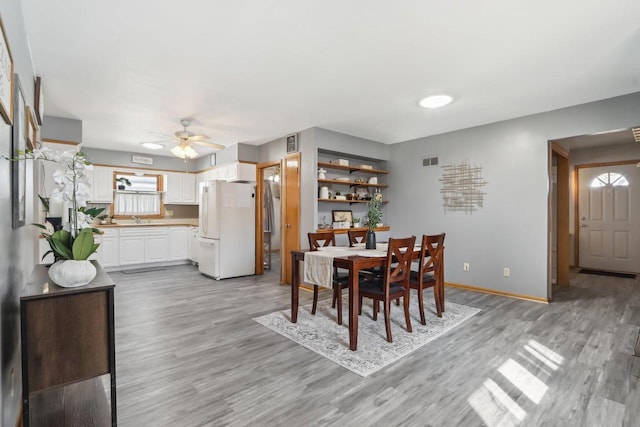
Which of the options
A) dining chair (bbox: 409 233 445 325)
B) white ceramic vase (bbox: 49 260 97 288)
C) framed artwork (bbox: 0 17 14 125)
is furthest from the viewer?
dining chair (bbox: 409 233 445 325)

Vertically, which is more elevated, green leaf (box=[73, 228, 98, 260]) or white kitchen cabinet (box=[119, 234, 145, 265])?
green leaf (box=[73, 228, 98, 260])

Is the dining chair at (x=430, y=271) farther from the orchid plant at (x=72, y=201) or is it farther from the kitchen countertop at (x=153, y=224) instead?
the kitchen countertop at (x=153, y=224)

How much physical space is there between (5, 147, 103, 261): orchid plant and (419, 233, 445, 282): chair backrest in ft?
8.74

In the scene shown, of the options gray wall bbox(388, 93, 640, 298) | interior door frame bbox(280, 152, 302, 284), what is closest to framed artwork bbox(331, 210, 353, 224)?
interior door frame bbox(280, 152, 302, 284)

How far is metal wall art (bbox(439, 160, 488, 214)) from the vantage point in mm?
4699

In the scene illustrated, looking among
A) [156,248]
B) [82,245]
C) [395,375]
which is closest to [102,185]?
[156,248]

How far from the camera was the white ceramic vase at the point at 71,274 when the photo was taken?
1.51m

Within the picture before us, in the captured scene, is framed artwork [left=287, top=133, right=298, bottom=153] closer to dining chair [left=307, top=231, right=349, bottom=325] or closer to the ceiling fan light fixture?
the ceiling fan light fixture

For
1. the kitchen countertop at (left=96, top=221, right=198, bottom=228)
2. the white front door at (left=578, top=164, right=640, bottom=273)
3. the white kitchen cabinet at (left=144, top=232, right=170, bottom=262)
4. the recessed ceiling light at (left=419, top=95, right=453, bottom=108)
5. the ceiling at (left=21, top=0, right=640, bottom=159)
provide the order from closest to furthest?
the ceiling at (left=21, top=0, right=640, bottom=159)
the recessed ceiling light at (left=419, top=95, right=453, bottom=108)
the white front door at (left=578, top=164, right=640, bottom=273)
the kitchen countertop at (left=96, top=221, right=198, bottom=228)
the white kitchen cabinet at (left=144, top=232, right=170, bottom=262)

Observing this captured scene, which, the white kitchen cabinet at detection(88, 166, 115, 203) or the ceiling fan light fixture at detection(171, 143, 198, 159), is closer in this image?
the ceiling fan light fixture at detection(171, 143, 198, 159)

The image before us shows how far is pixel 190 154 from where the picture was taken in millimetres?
4465

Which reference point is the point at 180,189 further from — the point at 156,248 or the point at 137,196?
the point at 156,248

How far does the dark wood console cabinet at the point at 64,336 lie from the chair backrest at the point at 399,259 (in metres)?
2.03

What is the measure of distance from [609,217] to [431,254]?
16.4 ft
